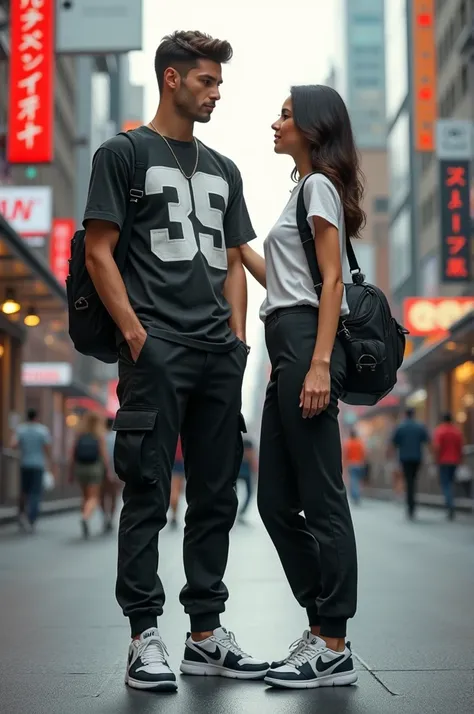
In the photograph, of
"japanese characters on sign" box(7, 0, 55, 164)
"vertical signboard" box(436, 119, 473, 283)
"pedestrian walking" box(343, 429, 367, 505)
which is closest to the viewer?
"japanese characters on sign" box(7, 0, 55, 164)

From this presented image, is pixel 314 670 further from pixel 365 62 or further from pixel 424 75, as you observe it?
pixel 365 62

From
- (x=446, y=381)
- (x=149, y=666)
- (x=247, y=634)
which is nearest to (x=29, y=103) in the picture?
(x=247, y=634)

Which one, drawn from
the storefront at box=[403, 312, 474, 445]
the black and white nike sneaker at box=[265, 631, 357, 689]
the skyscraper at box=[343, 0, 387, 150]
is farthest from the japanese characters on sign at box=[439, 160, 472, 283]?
the skyscraper at box=[343, 0, 387, 150]

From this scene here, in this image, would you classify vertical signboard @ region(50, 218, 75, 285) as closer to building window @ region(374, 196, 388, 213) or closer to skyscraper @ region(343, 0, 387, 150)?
building window @ region(374, 196, 388, 213)

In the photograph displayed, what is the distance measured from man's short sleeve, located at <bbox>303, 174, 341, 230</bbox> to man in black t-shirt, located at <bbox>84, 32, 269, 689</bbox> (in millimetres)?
424

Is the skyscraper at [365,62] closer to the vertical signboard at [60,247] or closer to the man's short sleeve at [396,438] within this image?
the vertical signboard at [60,247]

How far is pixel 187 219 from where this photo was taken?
4.39m

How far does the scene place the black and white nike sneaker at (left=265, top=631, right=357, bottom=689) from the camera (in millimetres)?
4074

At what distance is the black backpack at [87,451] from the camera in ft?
52.0

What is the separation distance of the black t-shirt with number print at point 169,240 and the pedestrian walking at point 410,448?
1552 centimetres

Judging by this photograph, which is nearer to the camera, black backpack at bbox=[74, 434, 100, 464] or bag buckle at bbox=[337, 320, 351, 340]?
bag buckle at bbox=[337, 320, 351, 340]

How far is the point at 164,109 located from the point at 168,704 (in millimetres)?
2123

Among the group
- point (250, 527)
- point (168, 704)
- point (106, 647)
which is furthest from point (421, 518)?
point (168, 704)

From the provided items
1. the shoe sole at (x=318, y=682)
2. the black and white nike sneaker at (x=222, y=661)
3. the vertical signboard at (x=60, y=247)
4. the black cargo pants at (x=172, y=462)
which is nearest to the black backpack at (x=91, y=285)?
the black cargo pants at (x=172, y=462)
